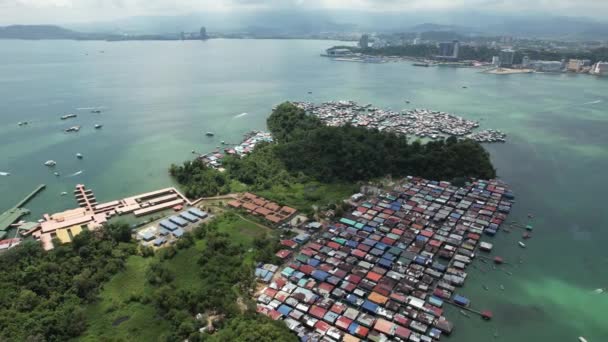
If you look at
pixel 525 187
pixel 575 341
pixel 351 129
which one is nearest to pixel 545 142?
pixel 525 187

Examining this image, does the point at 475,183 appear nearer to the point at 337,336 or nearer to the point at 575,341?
the point at 575,341

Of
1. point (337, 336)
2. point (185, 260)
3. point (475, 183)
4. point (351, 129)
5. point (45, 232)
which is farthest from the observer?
point (351, 129)

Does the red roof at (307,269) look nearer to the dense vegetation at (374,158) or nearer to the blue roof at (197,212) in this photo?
the blue roof at (197,212)

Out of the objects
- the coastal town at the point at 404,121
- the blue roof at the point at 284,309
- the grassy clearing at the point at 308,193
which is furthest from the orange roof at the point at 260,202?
the coastal town at the point at 404,121

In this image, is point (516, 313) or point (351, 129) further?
point (351, 129)

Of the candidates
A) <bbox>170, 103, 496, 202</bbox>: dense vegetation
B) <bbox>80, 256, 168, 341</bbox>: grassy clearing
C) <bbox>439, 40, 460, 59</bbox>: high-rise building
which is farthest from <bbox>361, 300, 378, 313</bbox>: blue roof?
<bbox>439, 40, 460, 59</bbox>: high-rise building
